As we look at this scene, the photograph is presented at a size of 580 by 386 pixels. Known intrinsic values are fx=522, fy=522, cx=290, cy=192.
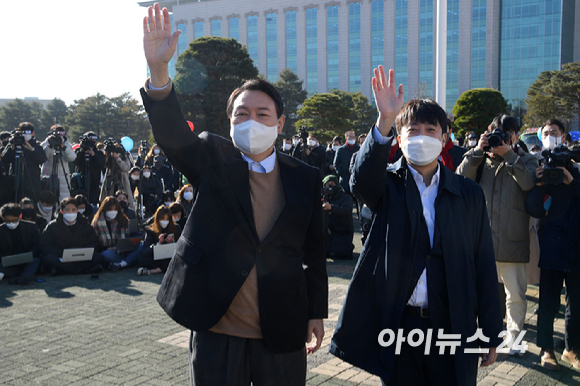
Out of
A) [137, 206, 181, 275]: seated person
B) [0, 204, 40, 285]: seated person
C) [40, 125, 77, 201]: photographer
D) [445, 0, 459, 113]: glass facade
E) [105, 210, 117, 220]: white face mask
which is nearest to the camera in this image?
[0, 204, 40, 285]: seated person

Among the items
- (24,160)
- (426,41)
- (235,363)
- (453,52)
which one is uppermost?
(426,41)

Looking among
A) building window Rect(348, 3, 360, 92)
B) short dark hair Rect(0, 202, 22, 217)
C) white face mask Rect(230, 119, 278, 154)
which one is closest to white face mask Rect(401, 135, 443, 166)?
white face mask Rect(230, 119, 278, 154)

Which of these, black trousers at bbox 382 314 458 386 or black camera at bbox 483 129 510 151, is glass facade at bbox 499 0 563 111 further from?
black trousers at bbox 382 314 458 386

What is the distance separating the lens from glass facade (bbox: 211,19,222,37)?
80.6 metres

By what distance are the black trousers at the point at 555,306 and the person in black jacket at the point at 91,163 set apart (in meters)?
10.4

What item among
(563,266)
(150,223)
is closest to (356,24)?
(150,223)

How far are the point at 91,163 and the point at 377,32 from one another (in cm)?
6472

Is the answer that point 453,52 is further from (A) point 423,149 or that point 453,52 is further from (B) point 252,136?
(B) point 252,136

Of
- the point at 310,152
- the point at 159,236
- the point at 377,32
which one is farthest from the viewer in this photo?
the point at 377,32

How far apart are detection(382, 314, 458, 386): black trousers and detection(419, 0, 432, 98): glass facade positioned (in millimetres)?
68511

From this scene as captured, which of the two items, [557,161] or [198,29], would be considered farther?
[198,29]

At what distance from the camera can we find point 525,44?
62.6 metres

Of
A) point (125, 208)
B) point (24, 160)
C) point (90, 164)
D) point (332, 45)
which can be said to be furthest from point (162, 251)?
point (332, 45)

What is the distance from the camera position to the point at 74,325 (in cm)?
568
